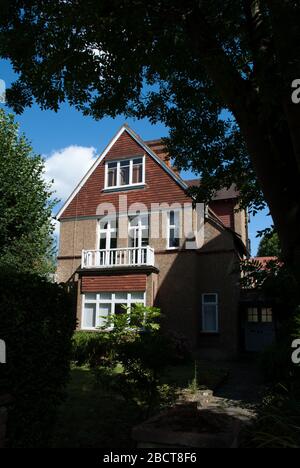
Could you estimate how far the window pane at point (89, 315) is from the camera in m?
22.3

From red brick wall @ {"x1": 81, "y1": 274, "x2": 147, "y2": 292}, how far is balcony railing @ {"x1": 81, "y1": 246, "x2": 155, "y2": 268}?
2.18ft

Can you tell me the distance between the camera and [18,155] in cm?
2075

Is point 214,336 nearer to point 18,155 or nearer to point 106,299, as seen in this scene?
point 106,299

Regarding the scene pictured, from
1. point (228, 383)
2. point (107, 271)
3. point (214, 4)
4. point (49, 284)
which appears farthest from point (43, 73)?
point (107, 271)

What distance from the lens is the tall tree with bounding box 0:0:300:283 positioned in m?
5.68

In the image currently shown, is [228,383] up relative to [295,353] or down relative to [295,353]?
down

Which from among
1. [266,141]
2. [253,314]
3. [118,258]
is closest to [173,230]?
[118,258]

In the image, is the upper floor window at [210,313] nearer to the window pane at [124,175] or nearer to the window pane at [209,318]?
the window pane at [209,318]

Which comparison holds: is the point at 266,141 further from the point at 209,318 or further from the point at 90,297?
the point at 90,297

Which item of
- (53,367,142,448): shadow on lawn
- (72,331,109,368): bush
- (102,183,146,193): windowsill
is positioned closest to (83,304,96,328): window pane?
(72,331,109,368): bush

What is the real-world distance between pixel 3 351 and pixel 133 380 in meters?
3.09

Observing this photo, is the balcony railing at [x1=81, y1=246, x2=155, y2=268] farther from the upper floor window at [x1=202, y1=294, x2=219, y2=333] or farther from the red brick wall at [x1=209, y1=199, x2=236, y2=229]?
the red brick wall at [x1=209, y1=199, x2=236, y2=229]

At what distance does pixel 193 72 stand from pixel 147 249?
12886 mm

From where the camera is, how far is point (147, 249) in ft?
70.1
